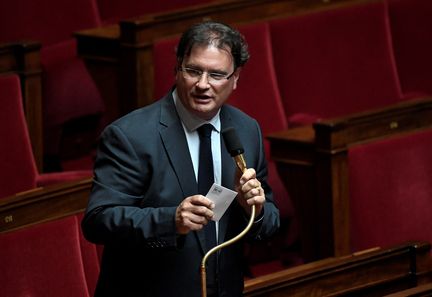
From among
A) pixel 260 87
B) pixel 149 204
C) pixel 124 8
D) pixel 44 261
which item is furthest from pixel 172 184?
pixel 124 8

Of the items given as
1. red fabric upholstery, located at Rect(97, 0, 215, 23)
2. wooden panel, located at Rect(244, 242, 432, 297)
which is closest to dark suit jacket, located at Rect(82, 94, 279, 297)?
wooden panel, located at Rect(244, 242, 432, 297)

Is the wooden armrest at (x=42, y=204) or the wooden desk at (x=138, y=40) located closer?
the wooden armrest at (x=42, y=204)

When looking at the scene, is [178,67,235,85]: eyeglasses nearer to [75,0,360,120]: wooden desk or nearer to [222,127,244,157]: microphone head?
[222,127,244,157]: microphone head

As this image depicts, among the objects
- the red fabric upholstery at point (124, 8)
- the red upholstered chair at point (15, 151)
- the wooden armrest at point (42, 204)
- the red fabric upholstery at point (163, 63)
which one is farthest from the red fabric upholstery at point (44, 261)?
the red fabric upholstery at point (124, 8)

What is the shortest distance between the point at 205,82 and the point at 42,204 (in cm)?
19

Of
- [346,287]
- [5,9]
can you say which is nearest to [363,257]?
[346,287]

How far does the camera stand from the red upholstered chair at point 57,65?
0.84 meters

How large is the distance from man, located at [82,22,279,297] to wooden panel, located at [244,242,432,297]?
103 mm

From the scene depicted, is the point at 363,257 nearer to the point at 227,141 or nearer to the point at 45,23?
the point at 227,141

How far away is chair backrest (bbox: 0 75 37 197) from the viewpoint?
2.32ft

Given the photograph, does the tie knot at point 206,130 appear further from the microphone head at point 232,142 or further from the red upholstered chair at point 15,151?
the red upholstered chair at point 15,151

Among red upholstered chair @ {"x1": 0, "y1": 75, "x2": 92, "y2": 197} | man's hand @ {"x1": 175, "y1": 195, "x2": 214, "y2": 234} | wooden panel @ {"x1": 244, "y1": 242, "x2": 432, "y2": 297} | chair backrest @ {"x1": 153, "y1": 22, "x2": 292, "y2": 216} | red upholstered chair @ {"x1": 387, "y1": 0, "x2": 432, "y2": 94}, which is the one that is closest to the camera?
man's hand @ {"x1": 175, "y1": 195, "x2": 214, "y2": 234}

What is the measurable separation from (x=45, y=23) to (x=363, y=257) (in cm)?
42

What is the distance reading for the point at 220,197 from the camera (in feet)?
1.34
